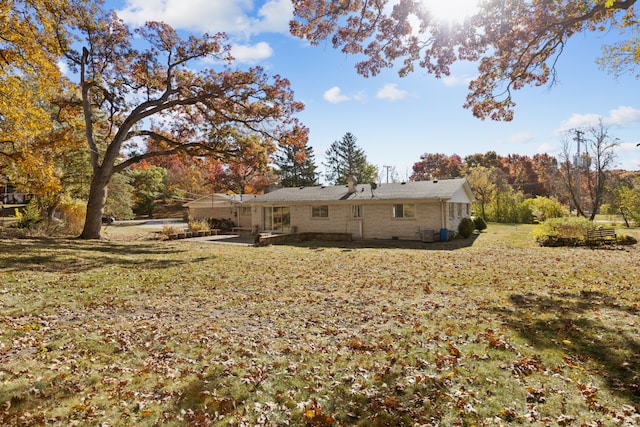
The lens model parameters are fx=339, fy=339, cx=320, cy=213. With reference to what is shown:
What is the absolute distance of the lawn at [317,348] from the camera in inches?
144

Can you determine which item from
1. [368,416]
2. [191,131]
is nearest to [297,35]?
[368,416]

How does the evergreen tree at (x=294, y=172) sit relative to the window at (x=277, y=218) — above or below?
above

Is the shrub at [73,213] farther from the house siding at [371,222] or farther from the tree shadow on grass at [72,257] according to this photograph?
the house siding at [371,222]

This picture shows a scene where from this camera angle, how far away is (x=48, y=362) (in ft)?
14.7

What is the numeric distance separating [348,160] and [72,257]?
56.4 m

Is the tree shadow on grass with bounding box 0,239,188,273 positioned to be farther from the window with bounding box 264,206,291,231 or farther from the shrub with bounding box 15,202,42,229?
the window with bounding box 264,206,291,231

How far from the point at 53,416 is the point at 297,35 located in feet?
31.8

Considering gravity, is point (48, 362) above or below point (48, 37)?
below

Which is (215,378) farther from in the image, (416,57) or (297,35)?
(416,57)

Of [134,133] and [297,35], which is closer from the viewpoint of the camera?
[297,35]

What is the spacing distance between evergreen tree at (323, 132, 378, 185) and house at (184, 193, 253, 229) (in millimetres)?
34951

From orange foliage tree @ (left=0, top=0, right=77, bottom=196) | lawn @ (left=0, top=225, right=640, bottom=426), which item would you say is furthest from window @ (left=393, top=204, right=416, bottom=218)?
orange foliage tree @ (left=0, top=0, right=77, bottom=196)

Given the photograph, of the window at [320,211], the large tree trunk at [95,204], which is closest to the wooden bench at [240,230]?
the window at [320,211]

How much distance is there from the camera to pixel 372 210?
22344 mm
